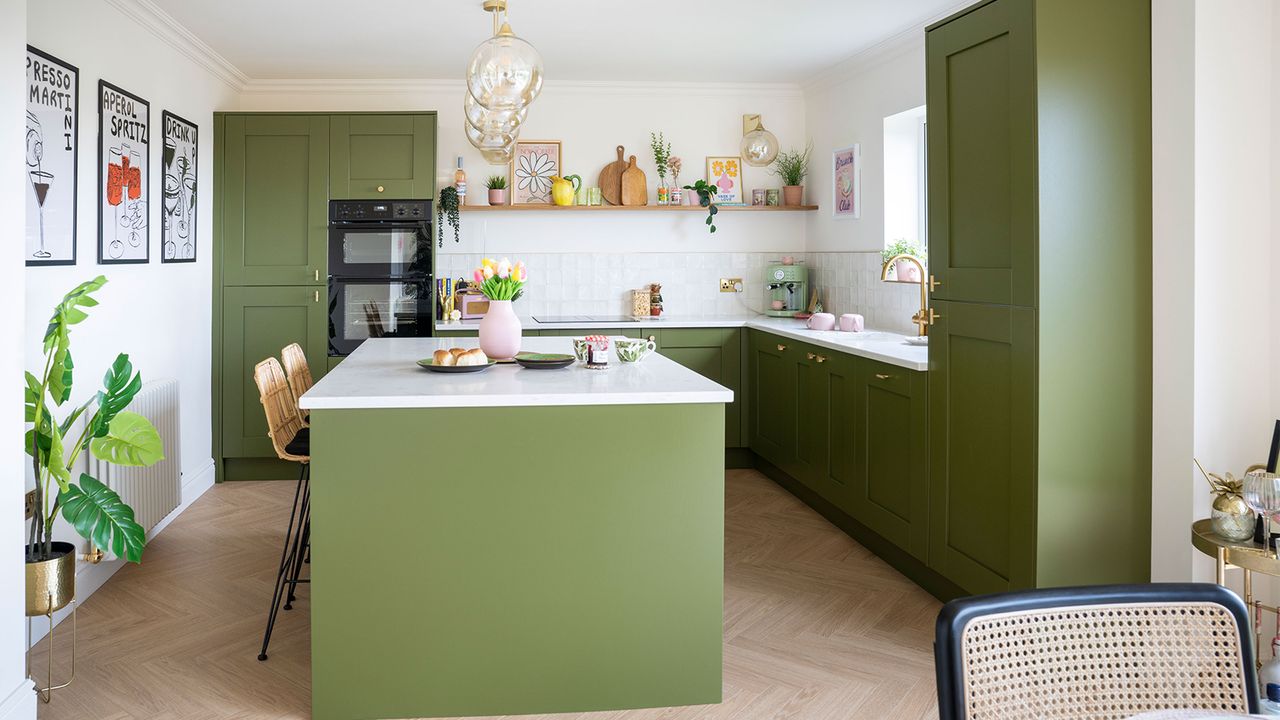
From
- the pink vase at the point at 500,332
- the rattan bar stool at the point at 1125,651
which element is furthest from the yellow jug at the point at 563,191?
the rattan bar stool at the point at 1125,651

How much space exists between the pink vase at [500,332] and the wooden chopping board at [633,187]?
9.49ft

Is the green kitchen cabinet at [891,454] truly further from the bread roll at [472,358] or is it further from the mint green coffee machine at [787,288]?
the mint green coffee machine at [787,288]

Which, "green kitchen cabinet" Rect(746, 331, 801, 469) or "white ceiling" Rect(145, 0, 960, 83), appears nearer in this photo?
"white ceiling" Rect(145, 0, 960, 83)

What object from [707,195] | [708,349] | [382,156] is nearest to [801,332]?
[708,349]

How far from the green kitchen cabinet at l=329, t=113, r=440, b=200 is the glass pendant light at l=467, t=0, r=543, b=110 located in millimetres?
2866

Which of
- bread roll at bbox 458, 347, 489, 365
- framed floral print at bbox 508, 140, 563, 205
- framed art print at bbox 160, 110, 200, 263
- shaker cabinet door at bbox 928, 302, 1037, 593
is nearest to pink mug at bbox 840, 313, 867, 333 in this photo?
shaker cabinet door at bbox 928, 302, 1037, 593

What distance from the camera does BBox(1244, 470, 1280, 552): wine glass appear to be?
7.30 feet

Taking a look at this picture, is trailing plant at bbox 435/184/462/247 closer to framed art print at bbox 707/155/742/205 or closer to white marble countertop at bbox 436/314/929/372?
white marble countertop at bbox 436/314/929/372

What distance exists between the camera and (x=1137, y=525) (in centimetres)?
290

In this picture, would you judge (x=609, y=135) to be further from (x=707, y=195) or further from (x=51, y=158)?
(x=51, y=158)

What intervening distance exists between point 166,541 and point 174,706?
190 cm

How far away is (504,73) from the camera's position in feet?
9.29

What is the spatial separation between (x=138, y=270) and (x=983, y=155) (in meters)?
3.64

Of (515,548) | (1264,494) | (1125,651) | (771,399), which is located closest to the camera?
(1125,651)
